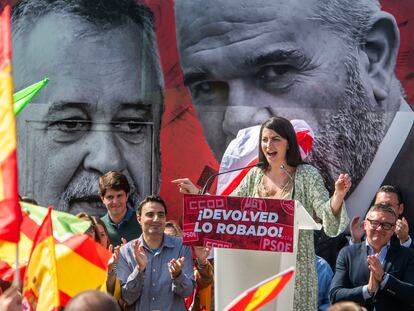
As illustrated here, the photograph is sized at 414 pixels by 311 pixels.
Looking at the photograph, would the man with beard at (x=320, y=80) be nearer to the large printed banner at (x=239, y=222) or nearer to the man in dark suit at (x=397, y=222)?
the man in dark suit at (x=397, y=222)

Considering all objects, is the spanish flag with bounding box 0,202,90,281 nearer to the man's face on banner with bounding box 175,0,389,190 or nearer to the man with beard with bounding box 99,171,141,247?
the man with beard with bounding box 99,171,141,247

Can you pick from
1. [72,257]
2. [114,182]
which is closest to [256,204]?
[72,257]

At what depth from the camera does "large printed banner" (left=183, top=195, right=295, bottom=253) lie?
609 cm

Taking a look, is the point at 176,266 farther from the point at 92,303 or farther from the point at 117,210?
the point at 92,303

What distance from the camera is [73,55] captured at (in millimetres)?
9305

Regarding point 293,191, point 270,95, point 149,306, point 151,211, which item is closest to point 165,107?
point 270,95

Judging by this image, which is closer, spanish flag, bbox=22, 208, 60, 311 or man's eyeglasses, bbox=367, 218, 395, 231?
spanish flag, bbox=22, 208, 60, 311

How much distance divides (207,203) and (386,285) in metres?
1.69

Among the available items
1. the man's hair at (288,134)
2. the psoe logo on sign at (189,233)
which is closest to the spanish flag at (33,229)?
the psoe logo on sign at (189,233)

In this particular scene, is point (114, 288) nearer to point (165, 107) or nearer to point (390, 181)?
A: point (165, 107)

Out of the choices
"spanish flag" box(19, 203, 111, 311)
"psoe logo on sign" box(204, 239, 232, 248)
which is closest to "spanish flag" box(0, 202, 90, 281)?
"spanish flag" box(19, 203, 111, 311)

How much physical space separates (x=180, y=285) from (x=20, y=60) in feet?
Answer: 9.44

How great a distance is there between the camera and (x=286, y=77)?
9.17 m

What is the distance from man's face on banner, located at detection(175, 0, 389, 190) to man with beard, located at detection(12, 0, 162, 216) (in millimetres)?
411
